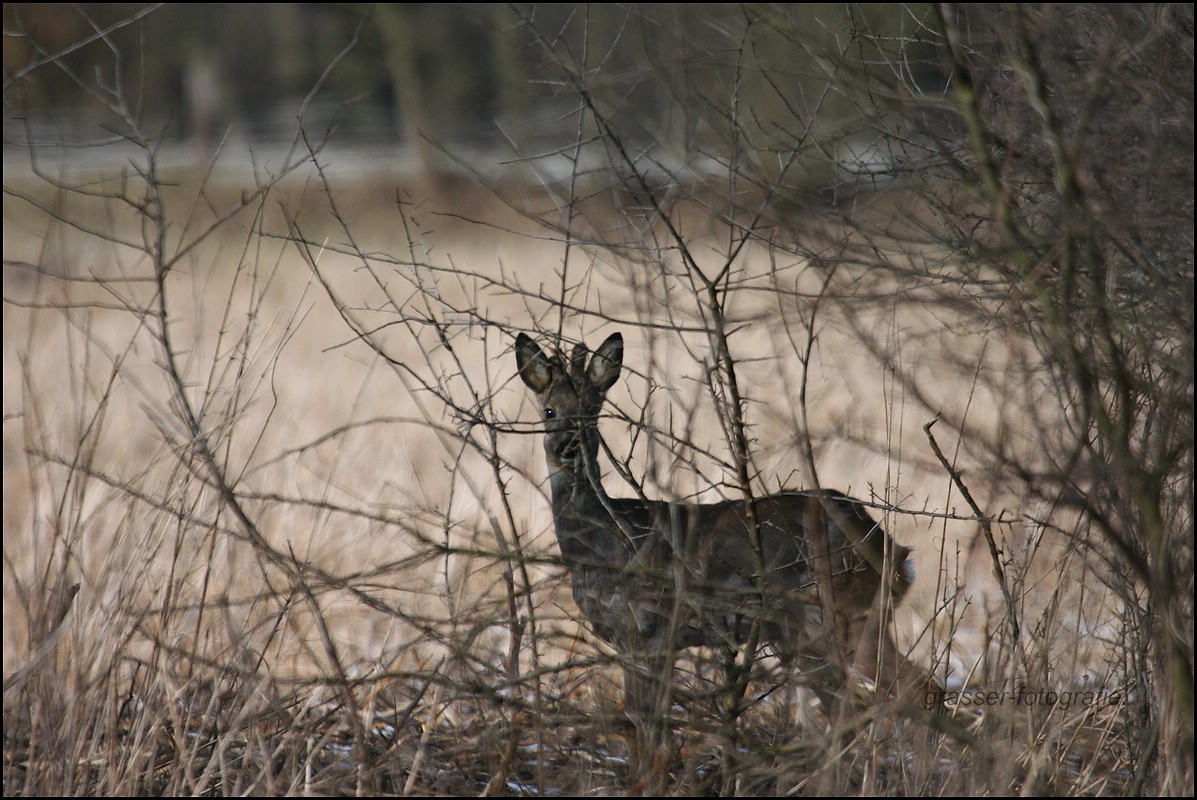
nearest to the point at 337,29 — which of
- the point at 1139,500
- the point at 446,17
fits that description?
the point at 446,17

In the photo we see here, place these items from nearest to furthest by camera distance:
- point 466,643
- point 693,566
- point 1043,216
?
1. point 466,643
2. point 1043,216
3. point 693,566

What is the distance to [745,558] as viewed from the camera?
4.77 meters

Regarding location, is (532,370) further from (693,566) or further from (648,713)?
(648,713)

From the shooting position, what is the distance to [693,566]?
11.7 feet

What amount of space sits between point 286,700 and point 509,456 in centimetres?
443

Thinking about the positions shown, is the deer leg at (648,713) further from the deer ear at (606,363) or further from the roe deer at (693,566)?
the deer ear at (606,363)

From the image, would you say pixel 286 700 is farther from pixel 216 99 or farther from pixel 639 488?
pixel 216 99

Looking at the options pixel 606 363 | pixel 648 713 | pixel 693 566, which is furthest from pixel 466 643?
pixel 606 363

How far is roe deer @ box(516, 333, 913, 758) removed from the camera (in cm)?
308

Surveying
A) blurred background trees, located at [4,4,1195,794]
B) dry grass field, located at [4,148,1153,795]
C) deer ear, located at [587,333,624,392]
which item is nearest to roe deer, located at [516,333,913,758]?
deer ear, located at [587,333,624,392]

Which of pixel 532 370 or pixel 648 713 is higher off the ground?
pixel 532 370

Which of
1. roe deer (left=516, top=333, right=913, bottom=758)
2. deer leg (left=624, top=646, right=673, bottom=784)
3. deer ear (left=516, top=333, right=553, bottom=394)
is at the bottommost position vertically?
deer leg (left=624, top=646, right=673, bottom=784)

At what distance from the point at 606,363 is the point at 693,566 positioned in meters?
1.05

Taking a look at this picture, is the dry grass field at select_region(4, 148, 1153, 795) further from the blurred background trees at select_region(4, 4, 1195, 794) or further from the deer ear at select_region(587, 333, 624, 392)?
the deer ear at select_region(587, 333, 624, 392)
